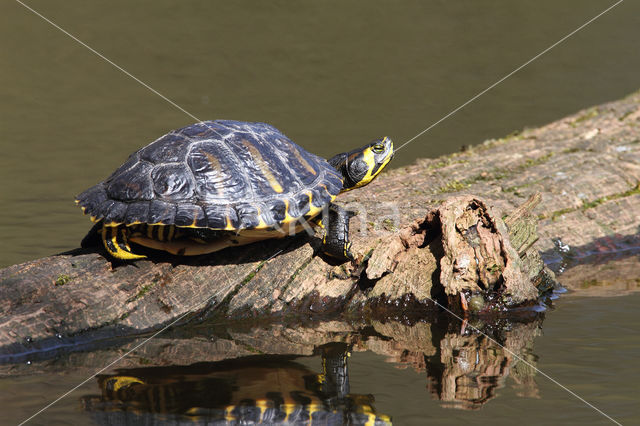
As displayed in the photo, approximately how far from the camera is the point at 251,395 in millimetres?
3639

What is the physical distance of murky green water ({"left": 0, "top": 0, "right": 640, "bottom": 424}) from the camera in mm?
8406

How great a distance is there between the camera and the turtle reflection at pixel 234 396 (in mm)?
3393

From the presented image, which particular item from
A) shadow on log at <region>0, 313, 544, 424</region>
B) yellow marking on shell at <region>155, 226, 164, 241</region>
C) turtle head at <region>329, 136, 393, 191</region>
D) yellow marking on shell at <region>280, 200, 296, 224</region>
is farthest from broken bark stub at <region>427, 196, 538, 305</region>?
yellow marking on shell at <region>155, 226, 164, 241</region>

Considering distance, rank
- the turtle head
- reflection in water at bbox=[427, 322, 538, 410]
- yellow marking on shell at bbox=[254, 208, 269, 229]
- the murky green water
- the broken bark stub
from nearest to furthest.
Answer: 1. reflection in water at bbox=[427, 322, 538, 410]
2. yellow marking on shell at bbox=[254, 208, 269, 229]
3. the broken bark stub
4. the turtle head
5. the murky green water

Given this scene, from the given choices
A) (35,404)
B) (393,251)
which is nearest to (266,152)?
(393,251)

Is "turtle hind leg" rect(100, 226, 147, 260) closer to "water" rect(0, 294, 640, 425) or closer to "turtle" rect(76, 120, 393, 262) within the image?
"turtle" rect(76, 120, 393, 262)

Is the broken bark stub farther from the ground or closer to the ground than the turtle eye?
closer to the ground

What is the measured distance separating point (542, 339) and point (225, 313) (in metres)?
2.13

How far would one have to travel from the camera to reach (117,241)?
14.5 ft

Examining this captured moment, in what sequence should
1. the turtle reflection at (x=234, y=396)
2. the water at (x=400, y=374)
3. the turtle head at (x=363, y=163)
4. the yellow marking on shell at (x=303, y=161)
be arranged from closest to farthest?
the turtle reflection at (x=234, y=396) < the water at (x=400, y=374) < the yellow marking on shell at (x=303, y=161) < the turtle head at (x=363, y=163)

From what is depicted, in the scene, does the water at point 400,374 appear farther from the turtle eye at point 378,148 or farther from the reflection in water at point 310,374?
the turtle eye at point 378,148

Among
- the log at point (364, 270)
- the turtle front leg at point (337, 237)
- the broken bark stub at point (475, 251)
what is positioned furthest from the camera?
the broken bark stub at point (475, 251)

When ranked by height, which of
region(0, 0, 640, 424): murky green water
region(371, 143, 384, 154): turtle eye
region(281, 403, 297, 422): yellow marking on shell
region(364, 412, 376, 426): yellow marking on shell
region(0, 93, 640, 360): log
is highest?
region(0, 0, 640, 424): murky green water

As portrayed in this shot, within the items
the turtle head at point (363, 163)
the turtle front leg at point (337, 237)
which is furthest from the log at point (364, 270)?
the turtle head at point (363, 163)
